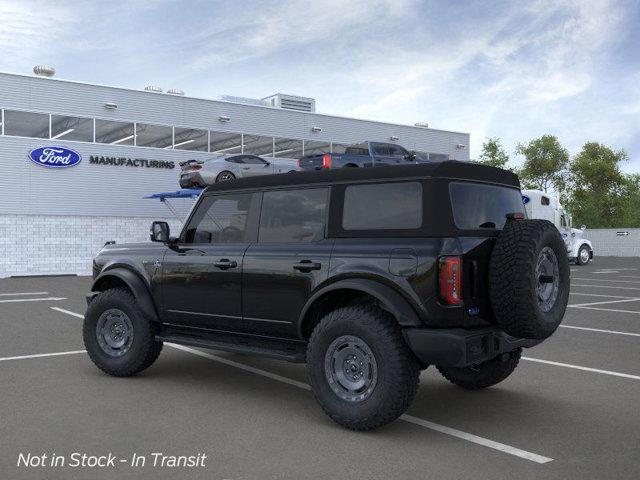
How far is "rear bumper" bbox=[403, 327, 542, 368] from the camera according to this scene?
4602 millimetres

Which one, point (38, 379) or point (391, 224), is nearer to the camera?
point (391, 224)

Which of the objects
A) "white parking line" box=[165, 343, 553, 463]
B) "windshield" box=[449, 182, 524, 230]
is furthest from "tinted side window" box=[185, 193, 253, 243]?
"windshield" box=[449, 182, 524, 230]

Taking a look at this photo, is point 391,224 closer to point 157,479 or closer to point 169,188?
point 157,479

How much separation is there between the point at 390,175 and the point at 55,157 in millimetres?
24290

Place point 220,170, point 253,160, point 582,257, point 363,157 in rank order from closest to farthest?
point 363,157 → point 220,170 → point 253,160 → point 582,257

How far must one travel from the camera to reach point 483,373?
241 inches

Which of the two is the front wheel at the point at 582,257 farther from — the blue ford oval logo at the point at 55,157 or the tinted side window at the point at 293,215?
the tinted side window at the point at 293,215

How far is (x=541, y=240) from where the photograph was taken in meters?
4.89

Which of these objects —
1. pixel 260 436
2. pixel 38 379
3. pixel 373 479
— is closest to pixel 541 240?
pixel 373 479

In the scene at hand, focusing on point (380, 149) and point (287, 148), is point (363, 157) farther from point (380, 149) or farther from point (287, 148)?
point (287, 148)

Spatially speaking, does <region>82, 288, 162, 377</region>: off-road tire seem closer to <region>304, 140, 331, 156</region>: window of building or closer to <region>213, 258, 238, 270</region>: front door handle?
<region>213, 258, 238, 270</region>: front door handle

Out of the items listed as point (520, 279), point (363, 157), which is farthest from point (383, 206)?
point (363, 157)

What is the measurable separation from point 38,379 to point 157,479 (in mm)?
3215

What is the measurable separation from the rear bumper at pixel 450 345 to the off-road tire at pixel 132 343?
3009 millimetres
